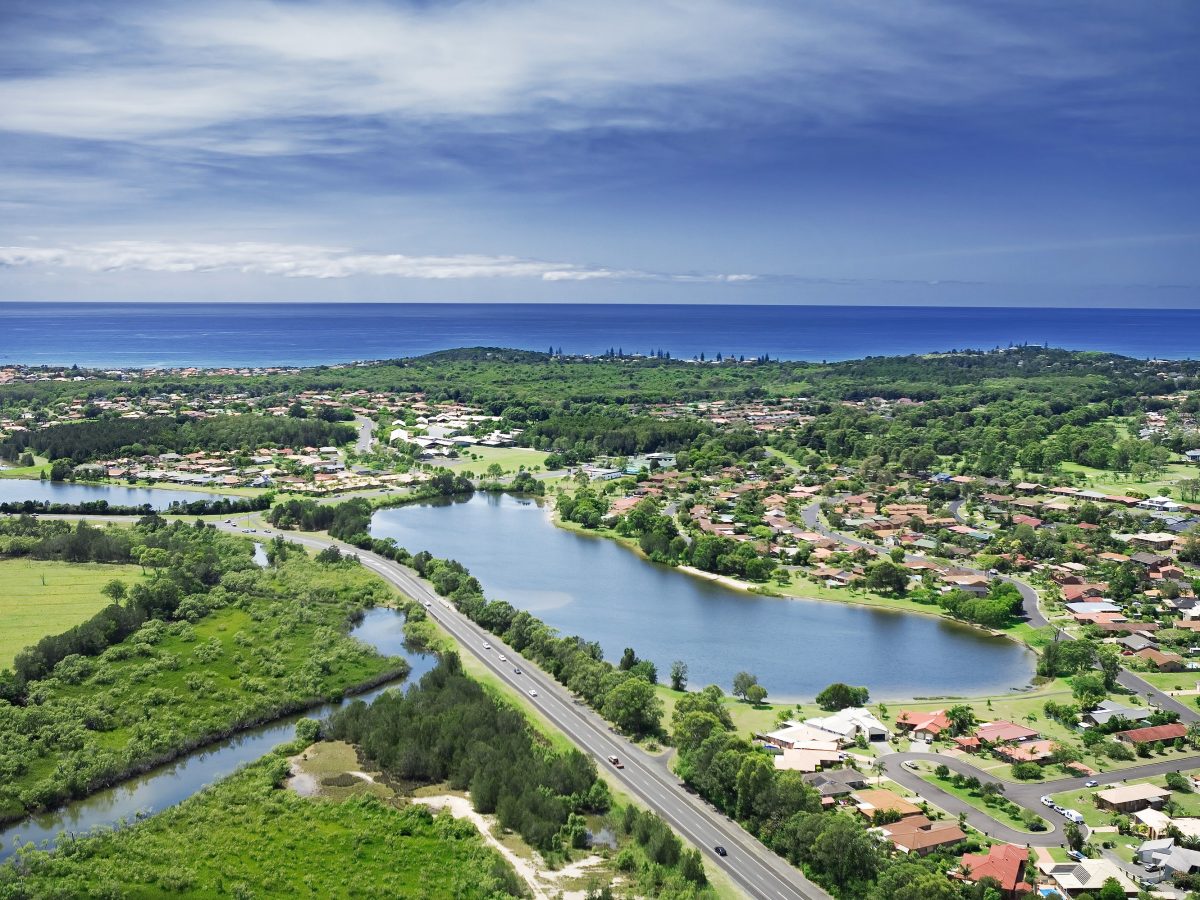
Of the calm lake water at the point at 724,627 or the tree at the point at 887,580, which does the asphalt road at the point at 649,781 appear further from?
the tree at the point at 887,580

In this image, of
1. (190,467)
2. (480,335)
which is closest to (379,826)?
(190,467)

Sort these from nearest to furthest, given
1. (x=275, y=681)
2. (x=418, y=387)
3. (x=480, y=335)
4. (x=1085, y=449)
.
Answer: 1. (x=275, y=681)
2. (x=1085, y=449)
3. (x=418, y=387)
4. (x=480, y=335)

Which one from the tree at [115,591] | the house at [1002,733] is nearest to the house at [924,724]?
the house at [1002,733]

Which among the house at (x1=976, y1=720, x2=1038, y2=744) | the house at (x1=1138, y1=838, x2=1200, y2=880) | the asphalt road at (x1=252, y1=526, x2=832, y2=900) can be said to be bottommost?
the asphalt road at (x1=252, y1=526, x2=832, y2=900)

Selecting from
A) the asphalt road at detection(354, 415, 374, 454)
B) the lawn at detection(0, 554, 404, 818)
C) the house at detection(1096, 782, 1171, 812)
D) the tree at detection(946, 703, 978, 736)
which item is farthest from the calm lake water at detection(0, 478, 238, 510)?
the house at detection(1096, 782, 1171, 812)

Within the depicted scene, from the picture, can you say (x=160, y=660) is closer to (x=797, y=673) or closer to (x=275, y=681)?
(x=275, y=681)

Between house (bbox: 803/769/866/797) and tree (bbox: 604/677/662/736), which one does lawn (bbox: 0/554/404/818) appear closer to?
tree (bbox: 604/677/662/736)
